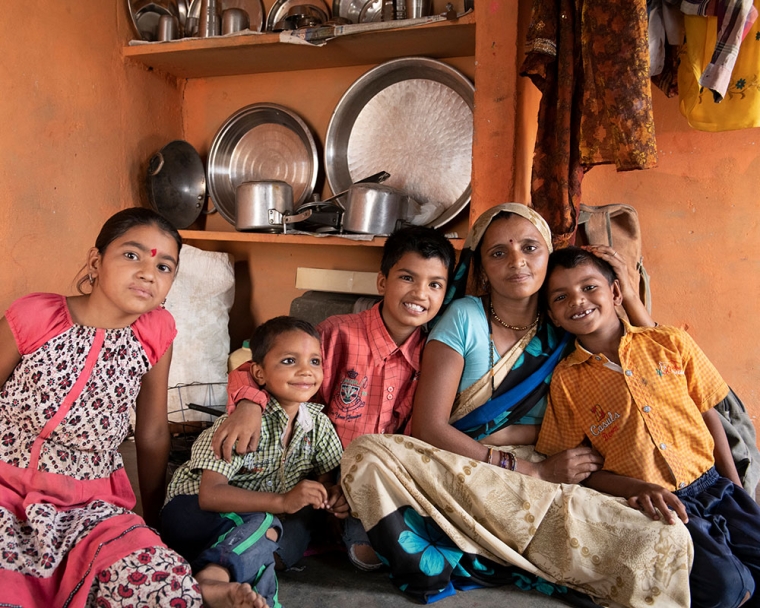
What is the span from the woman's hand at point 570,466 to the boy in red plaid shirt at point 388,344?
0.43 meters

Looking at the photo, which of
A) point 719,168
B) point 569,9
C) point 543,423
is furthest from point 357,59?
point 543,423

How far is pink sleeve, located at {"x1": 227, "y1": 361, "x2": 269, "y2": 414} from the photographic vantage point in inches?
63.1

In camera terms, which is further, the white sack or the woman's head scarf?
the white sack

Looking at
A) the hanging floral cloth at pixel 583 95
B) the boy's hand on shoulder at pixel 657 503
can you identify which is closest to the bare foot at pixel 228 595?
the boy's hand on shoulder at pixel 657 503

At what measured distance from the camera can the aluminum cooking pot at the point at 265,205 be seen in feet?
9.22

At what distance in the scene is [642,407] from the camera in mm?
1638

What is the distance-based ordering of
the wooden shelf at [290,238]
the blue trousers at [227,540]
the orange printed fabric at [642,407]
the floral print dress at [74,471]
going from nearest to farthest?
the floral print dress at [74,471] → the blue trousers at [227,540] → the orange printed fabric at [642,407] → the wooden shelf at [290,238]

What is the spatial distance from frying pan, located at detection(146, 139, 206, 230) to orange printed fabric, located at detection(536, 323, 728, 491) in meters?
2.18

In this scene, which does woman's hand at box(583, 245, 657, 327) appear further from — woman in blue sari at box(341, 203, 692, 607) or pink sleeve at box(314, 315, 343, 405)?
pink sleeve at box(314, 315, 343, 405)

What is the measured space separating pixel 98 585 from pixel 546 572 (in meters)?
1.04

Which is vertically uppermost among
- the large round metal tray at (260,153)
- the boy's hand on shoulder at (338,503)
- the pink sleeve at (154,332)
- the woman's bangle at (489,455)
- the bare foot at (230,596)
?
the large round metal tray at (260,153)

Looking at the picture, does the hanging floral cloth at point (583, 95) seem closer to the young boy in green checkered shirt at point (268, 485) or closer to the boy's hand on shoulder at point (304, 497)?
the young boy in green checkered shirt at point (268, 485)

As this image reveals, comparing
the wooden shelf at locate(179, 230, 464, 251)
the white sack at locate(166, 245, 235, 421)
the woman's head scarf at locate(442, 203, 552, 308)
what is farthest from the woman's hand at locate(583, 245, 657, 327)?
the white sack at locate(166, 245, 235, 421)

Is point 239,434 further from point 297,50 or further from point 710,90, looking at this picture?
point 297,50
